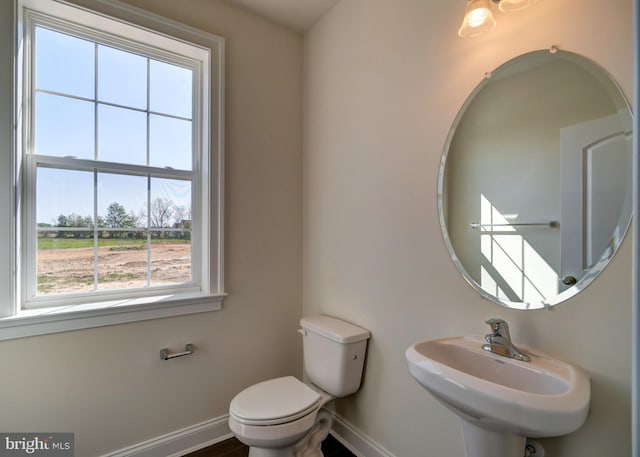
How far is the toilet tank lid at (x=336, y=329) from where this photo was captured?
160cm

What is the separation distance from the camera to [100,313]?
152 centimetres

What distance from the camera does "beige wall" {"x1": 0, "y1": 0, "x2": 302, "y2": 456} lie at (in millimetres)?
1422

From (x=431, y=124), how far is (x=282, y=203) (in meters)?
1.11

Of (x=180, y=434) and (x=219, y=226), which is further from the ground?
(x=219, y=226)

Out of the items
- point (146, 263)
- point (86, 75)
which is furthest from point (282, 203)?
point (86, 75)

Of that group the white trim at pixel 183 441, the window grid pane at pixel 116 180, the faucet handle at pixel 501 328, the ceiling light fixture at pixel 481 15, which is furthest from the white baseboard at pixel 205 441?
the ceiling light fixture at pixel 481 15

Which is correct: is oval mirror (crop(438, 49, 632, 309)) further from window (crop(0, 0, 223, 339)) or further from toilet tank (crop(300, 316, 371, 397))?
window (crop(0, 0, 223, 339))

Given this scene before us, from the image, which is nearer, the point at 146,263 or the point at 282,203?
the point at 146,263

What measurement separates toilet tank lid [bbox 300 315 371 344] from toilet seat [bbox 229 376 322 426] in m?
0.29

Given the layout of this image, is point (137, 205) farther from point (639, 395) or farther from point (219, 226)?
point (639, 395)

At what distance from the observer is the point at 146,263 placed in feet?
5.86

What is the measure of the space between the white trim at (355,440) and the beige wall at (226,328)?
46 cm

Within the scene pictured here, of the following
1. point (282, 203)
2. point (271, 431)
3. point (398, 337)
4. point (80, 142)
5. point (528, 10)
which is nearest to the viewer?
point (528, 10)

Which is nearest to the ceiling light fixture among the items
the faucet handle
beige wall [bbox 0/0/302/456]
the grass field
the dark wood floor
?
the faucet handle
